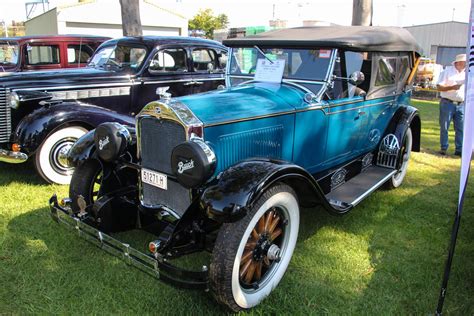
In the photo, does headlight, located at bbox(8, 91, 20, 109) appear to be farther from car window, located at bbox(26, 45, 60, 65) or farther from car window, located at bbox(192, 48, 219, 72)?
car window, located at bbox(26, 45, 60, 65)

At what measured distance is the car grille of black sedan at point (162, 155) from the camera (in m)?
2.95

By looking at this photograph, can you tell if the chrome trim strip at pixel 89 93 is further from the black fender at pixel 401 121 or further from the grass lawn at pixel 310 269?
the black fender at pixel 401 121

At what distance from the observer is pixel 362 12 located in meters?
9.30

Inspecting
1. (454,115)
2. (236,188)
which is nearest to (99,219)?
(236,188)

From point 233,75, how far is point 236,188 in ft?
6.78

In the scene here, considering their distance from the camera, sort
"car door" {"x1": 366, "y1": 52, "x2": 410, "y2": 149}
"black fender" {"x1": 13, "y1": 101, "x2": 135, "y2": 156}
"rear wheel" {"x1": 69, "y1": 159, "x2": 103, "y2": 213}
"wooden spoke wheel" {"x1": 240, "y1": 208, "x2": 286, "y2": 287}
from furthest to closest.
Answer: "black fender" {"x1": 13, "y1": 101, "x2": 135, "y2": 156} < "car door" {"x1": 366, "y1": 52, "x2": 410, "y2": 149} < "rear wheel" {"x1": 69, "y1": 159, "x2": 103, "y2": 213} < "wooden spoke wheel" {"x1": 240, "y1": 208, "x2": 286, "y2": 287}

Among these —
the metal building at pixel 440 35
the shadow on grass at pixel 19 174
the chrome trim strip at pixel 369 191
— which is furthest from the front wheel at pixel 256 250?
the metal building at pixel 440 35

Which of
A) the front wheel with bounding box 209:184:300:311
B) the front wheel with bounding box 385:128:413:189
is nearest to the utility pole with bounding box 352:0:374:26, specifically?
the front wheel with bounding box 385:128:413:189

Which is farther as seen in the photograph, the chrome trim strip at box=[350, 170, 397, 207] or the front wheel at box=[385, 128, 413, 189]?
the front wheel at box=[385, 128, 413, 189]

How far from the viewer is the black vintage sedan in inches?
191

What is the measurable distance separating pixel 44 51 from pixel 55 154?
424cm

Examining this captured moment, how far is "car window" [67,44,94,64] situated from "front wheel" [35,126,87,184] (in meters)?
3.92

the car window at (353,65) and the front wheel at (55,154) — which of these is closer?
the car window at (353,65)

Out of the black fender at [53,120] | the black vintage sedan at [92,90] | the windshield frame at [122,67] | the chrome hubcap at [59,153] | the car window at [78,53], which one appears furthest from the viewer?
the car window at [78,53]
